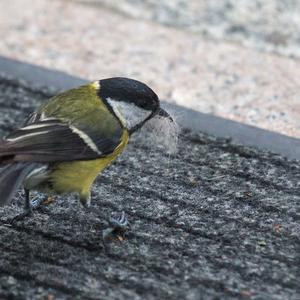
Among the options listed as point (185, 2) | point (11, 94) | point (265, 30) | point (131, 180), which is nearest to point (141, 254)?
point (131, 180)

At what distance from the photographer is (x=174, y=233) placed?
2.29 metres

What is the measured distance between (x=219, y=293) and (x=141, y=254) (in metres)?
0.30

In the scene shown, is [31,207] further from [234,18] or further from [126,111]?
[234,18]

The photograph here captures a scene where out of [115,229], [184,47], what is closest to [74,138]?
[115,229]

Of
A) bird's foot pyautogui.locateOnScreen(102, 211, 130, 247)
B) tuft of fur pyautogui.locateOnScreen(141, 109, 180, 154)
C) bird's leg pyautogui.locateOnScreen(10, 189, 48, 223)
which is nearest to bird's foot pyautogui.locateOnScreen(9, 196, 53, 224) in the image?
bird's leg pyautogui.locateOnScreen(10, 189, 48, 223)

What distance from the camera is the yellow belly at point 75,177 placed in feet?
Result: 7.94

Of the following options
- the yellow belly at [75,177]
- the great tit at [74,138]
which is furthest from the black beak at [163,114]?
the yellow belly at [75,177]

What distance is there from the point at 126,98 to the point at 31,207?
48 centimetres

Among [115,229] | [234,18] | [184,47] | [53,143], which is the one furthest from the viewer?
[234,18]

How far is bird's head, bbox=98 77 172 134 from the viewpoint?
262 centimetres

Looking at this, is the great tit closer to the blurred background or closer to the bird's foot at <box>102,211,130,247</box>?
the bird's foot at <box>102,211,130,247</box>

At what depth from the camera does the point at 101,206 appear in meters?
2.51

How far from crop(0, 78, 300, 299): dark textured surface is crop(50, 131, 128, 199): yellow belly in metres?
0.09

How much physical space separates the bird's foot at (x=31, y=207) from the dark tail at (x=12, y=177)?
158 mm
